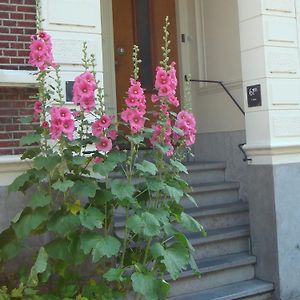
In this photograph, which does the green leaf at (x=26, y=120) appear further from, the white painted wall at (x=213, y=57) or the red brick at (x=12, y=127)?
the white painted wall at (x=213, y=57)

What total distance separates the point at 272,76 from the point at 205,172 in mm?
1452

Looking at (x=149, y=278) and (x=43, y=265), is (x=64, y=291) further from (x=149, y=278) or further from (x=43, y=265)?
(x=149, y=278)

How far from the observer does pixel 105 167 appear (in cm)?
374

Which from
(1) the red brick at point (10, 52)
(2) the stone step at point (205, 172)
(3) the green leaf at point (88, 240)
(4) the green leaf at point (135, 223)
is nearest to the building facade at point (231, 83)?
(1) the red brick at point (10, 52)

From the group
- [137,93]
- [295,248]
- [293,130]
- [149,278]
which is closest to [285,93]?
[293,130]

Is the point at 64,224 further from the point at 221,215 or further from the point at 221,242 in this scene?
the point at 221,215

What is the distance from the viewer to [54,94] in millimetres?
4281

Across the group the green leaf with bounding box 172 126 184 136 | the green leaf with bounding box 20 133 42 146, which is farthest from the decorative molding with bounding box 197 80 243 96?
the green leaf with bounding box 20 133 42 146

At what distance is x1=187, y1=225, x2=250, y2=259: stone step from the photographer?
17.7 ft

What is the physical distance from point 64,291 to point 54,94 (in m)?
1.53

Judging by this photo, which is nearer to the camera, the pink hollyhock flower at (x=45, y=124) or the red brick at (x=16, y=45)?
the pink hollyhock flower at (x=45, y=124)

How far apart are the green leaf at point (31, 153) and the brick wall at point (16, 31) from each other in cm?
76

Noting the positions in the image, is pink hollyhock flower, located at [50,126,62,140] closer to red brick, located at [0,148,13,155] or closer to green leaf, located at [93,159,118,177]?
green leaf, located at [93,159,118,177]

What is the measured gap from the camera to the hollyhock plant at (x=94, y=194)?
12.1ft
